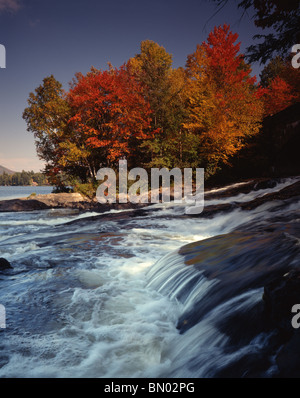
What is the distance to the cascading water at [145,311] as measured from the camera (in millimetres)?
1939

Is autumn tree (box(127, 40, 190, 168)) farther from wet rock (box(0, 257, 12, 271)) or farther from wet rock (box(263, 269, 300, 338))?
wet rock (box(263, 269, 300, 338))

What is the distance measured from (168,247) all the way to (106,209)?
334 inches

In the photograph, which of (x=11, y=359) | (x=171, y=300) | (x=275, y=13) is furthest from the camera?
(x=275, y=13)

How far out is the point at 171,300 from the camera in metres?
3.07

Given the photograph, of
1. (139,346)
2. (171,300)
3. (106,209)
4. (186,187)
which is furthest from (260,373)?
(186,187)

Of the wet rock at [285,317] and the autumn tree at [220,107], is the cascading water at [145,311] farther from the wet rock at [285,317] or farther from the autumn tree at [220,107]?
the autumn tree at [220,107]

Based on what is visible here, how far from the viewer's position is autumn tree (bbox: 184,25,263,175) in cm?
1556

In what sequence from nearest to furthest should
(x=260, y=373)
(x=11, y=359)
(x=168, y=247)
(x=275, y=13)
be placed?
(x=260, y=373), (x=11, y=359), (x=168, y=247), (x=275, y=13)

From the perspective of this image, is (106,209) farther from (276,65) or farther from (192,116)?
(276,65)

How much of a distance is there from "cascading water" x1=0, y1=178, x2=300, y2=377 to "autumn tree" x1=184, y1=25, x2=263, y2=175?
12.0 metres

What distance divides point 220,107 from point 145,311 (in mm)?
16261

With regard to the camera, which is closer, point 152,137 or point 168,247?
point 168,247

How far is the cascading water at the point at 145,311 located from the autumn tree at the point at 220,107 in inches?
471

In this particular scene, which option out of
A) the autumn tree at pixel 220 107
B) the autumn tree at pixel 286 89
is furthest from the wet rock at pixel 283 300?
the autumn tree at pixel 286 89
